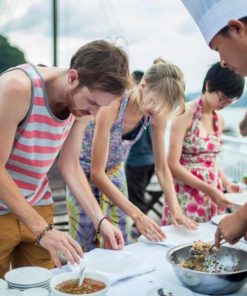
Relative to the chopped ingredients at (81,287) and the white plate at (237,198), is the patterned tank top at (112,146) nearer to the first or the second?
the white plate at (237,198)

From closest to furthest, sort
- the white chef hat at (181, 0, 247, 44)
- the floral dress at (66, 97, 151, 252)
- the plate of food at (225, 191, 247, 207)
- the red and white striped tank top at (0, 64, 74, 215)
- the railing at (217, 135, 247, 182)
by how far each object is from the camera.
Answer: the white chef hat at (181, 0, 247, 44) < the red and white striped tank top at (0, 64, 74, 215) < the floral dress at (66, 97, 151, 252) < the plate of food at (225, 191, 247, 207) < the railing at (217, 135, 247, 182)

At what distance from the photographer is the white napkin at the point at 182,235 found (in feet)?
5.42

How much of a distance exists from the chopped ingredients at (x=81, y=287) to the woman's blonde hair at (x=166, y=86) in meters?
0.79

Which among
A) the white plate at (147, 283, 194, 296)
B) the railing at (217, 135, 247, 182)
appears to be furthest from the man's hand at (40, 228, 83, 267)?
the railing at (217, 135, 247, 182)

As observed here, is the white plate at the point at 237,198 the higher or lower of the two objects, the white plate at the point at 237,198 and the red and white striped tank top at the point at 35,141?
the lower

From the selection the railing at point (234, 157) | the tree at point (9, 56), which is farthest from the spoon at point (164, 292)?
the railing at point (234, 157)

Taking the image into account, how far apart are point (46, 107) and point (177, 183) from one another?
1130 mm

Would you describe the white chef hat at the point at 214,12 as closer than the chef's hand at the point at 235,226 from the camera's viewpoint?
Yes

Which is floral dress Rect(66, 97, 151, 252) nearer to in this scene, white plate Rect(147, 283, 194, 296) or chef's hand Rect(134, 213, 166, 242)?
chef's hand Rect(134, 213, 166, 242)

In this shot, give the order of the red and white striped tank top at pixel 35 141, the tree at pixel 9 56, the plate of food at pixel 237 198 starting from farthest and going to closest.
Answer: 1. the tree at pixel 9 56
2. the plate of food at pixel 237 198
3. the red and white striped tank top at pixel 35 141

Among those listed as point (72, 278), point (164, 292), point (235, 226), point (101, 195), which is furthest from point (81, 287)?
point (101, 195)

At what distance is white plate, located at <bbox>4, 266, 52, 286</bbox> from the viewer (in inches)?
45.6

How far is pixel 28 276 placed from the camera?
1.20 metres

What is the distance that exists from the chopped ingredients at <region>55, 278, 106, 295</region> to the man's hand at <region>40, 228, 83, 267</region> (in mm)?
91
